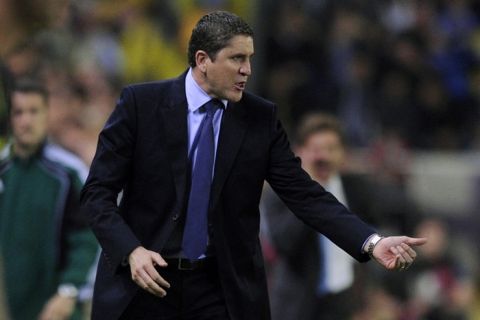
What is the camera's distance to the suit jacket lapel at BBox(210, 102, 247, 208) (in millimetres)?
5629

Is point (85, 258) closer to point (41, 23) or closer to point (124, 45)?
point (41, 23)

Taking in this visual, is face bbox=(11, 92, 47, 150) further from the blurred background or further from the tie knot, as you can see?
the blurred background

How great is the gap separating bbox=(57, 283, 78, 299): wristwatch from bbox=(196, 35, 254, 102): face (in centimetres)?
227

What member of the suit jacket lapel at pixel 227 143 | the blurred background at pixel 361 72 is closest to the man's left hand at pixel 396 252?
the suit jacket lapel at pixel 227 143

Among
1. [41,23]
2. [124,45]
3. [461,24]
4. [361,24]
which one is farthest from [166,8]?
[41,23]

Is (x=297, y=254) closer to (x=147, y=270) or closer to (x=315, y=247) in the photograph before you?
(x=315, y=247)

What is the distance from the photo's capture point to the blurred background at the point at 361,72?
1373 cm

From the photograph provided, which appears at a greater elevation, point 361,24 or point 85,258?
point 361,24

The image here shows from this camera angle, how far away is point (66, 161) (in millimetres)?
7684

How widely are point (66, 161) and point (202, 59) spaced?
2.18 meters

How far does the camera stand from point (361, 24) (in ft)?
50.9

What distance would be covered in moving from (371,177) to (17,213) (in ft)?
19.0

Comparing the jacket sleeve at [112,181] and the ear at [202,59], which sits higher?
the ear at [202,59]

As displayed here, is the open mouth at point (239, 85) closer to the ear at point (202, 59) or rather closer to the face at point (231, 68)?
the face at point (231, 68)
